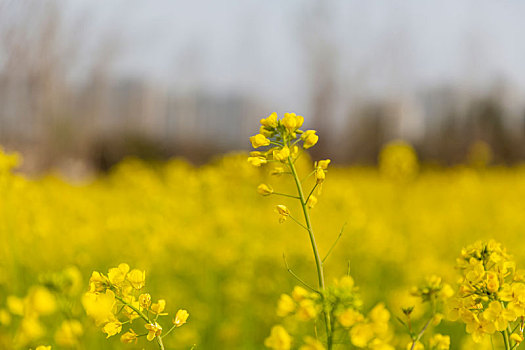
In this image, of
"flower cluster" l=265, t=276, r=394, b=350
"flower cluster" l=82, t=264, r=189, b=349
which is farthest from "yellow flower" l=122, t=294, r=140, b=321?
"flower cluster" l=265, t=276, r=394, b=350

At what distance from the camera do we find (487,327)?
858 mm

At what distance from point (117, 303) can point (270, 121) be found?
437 millimetres

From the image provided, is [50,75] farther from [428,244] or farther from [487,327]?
[487,327]

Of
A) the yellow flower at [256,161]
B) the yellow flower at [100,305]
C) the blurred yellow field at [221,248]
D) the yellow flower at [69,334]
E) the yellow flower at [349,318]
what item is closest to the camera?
the yellow flower at [349,318]

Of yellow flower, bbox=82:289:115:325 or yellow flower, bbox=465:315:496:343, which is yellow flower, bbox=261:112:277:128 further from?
yellow flower, bbox=465:315:496:343

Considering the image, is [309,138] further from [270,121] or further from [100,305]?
[100,305]

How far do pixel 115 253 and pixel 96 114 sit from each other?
8385 mm

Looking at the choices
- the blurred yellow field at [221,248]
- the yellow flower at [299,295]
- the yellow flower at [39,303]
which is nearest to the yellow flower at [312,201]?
the yellow flower at [299,295]

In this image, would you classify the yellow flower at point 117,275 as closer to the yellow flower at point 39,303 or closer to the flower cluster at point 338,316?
the yellow flower at point 39,303

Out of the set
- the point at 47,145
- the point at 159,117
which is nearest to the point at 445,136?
the point at 159,117

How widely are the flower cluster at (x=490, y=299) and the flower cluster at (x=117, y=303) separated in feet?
1.69

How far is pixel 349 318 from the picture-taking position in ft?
2.24

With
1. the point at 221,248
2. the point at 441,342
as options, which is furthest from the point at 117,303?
the point at 221,248

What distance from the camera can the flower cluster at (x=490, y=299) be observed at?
0.84 metres
